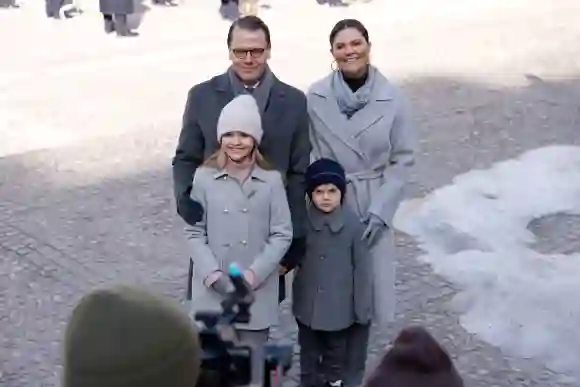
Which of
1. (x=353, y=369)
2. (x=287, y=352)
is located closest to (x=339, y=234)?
(x=353, y=369)

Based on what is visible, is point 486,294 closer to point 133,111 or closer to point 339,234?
point 339,234

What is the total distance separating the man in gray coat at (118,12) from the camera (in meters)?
13.3

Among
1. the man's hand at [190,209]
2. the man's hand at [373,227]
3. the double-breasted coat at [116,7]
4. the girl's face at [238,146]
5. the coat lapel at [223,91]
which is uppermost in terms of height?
the coat lapel at [223,91]

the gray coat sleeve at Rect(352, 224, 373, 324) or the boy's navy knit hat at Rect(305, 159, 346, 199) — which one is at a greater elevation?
the boy's navy knit hat at Rect(305, 159, 346, 199)

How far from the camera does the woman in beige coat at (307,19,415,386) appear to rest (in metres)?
4.41

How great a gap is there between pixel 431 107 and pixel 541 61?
2756 millimetres

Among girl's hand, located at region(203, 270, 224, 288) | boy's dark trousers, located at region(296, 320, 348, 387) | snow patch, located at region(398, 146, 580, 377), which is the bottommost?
snow patch, located at region(398, 146, 580, 377)

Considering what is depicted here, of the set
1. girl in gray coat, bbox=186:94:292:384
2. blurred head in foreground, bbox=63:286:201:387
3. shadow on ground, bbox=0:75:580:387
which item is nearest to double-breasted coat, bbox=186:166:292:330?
girl in gray coat, bbox=186:94:292:384

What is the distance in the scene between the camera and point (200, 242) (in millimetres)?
4250

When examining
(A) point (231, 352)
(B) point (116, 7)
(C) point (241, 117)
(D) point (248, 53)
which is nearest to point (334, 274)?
(C) point (241, 117)

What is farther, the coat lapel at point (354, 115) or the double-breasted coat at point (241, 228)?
the coat lapel at point (354, 115)

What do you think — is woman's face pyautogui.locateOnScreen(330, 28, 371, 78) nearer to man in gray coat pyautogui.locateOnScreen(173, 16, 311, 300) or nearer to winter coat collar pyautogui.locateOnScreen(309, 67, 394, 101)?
winter coat collar pyautogui.locateOnScreen(309, 67, 394, 101)

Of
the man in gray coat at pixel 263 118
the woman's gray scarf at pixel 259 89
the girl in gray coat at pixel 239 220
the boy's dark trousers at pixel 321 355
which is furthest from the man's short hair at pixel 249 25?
the boy's dark trousers at pixel 321 355

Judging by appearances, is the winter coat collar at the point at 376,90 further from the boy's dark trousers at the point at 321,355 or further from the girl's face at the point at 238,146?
the boy's dark trousers at the point at 321,355
